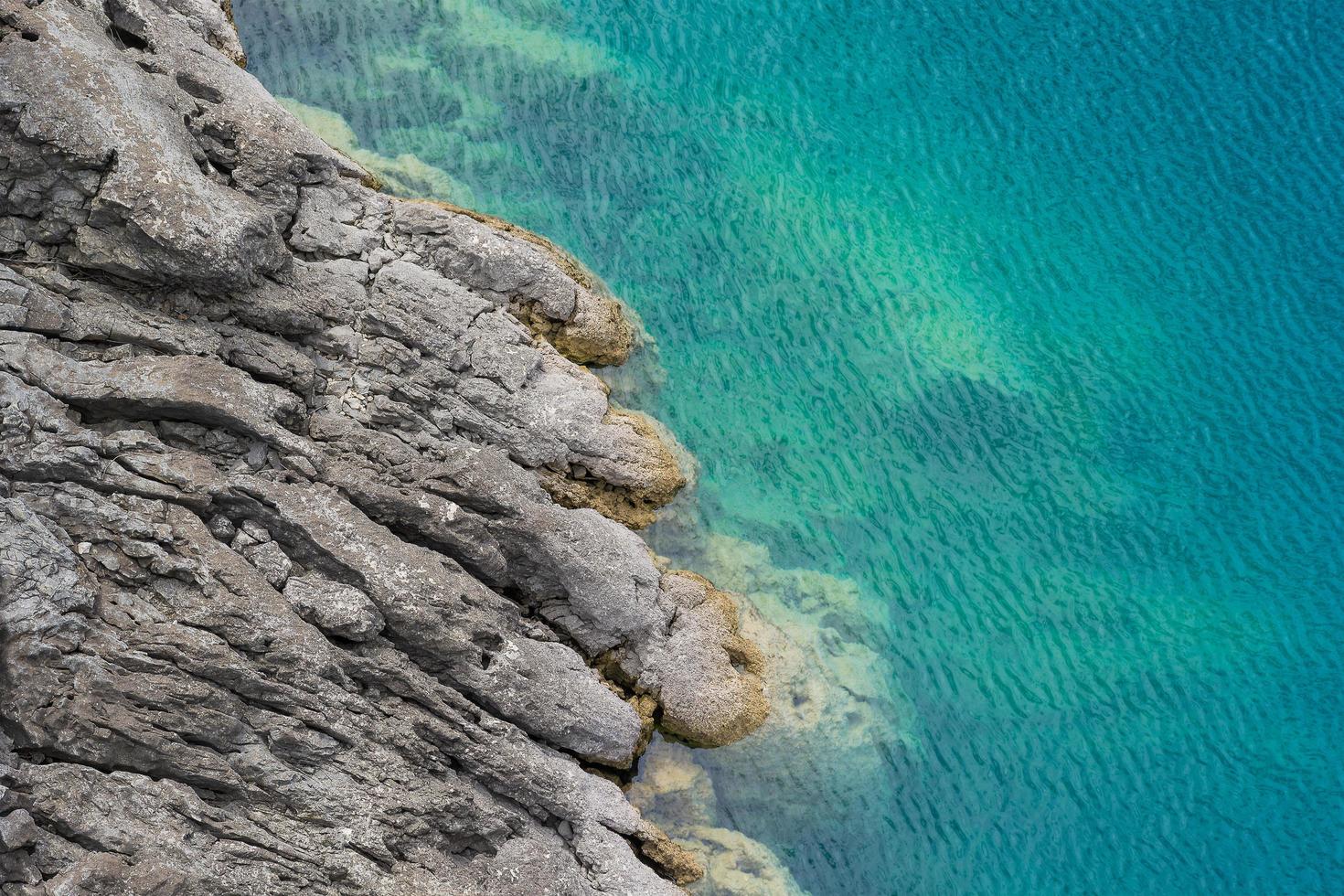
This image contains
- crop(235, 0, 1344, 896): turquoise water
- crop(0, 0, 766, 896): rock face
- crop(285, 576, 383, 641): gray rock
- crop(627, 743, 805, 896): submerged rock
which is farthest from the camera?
crop(235, 0, 1344, 896): turquoise water

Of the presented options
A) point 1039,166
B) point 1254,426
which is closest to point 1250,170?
point 1039,166

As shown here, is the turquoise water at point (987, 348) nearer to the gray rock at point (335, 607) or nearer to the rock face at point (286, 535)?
the rock face at point (286, 535)

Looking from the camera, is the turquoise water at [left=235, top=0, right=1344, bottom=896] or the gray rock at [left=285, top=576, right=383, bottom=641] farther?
the turquoise water at [left=235, top=0, right=1344, bottom=896]

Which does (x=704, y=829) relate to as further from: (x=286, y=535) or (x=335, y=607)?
(x=286, y=535)

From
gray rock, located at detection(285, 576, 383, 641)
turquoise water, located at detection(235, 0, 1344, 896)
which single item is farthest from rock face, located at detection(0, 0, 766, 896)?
turquoise water, located at detection(235, 0, 1344, 896)

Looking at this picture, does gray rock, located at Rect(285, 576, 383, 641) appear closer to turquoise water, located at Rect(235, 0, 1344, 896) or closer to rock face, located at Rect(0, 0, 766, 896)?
rock face, located at Rect(0, 0, 766, 896)

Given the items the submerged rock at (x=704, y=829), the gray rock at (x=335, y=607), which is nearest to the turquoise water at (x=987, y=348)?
the submerged rock at (x=704, y=829)
